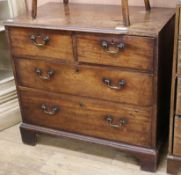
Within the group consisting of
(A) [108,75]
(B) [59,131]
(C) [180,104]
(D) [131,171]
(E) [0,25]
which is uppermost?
(E) [0,25]

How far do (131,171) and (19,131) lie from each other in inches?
30.9

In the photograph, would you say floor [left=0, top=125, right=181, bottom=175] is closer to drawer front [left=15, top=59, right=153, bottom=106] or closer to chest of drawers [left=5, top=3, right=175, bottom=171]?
chest of drawers [left=5, top=3, right=175, bottom=171]

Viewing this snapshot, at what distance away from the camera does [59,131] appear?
1812 mm

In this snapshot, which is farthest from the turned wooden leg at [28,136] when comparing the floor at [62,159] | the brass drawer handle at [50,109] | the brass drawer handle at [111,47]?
the brass drawer handle at [111,47]

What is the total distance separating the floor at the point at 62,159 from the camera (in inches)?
67.6

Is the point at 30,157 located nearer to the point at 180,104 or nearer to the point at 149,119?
the point at 149,119

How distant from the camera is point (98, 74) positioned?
1.55 m

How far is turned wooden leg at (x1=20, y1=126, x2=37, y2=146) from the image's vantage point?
1.91m

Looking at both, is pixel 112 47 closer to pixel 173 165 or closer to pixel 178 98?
pixel 178 98

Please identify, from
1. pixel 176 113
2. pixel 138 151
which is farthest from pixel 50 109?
pixel 176 113

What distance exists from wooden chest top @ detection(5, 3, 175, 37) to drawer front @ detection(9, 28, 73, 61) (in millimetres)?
37

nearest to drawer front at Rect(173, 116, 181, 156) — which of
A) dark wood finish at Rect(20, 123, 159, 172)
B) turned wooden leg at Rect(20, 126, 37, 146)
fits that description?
dark wood finish at Rect(20, 123, 159, 172)

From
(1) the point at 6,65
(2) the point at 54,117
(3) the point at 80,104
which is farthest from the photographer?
(1) the point at 6,65

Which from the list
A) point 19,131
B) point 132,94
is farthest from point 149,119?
point 19,131
